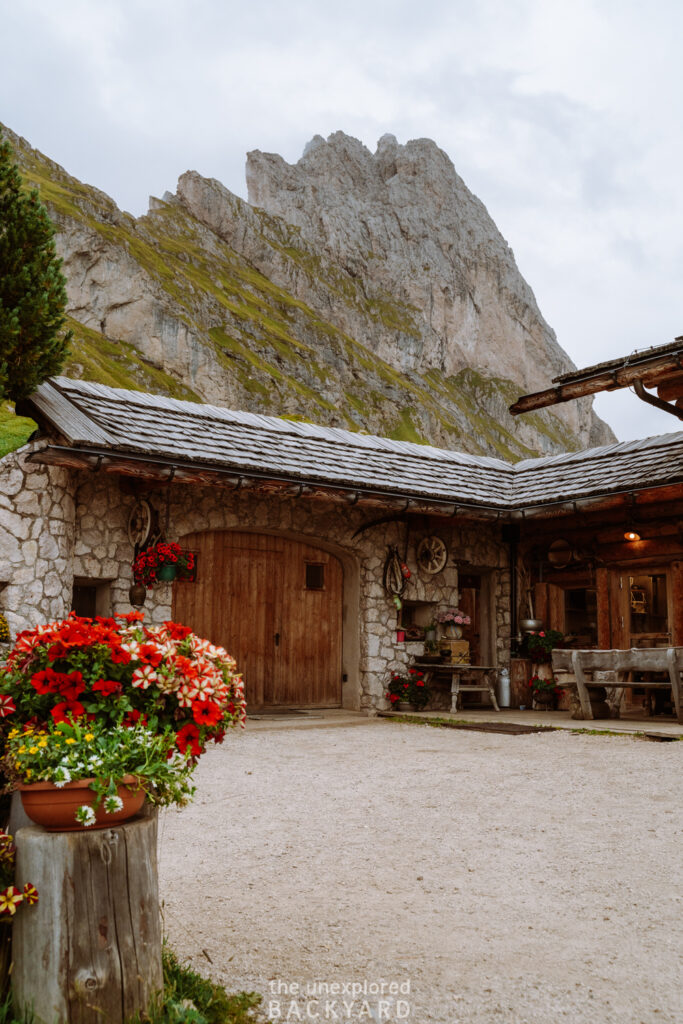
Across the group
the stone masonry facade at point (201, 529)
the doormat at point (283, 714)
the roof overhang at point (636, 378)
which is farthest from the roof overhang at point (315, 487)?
the doormat at point (283, 714)

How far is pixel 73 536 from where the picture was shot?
933 centimetres

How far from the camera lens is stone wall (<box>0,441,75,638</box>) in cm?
857

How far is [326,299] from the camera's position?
88.2 m

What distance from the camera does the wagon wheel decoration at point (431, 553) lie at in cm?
1240

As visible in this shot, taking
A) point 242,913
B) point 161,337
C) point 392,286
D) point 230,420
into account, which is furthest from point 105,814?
point 392,286

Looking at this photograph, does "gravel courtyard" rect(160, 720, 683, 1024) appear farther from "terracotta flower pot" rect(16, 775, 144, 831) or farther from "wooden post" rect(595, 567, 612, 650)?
A: "wooden post" rect(595, 567, 612, 650)

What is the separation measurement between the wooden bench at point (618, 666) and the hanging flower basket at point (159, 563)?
4.81m

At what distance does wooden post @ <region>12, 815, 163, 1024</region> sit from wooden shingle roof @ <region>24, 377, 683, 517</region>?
22.1 ft

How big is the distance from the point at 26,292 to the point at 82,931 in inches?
361

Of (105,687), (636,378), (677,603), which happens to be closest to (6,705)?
(105,687)

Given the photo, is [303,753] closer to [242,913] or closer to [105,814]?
[242,913]

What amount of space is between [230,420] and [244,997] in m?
9.77

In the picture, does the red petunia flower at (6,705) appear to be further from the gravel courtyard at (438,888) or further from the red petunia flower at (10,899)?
the gravel courtyard at (438,888)

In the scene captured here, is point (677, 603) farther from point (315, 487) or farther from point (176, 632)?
point (176, 632)
